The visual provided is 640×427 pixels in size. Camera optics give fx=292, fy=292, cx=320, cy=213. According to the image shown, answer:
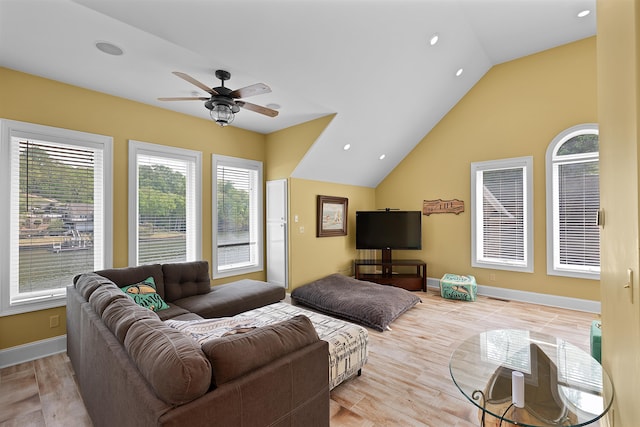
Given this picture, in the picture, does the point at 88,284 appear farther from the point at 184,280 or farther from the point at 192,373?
the point at 192,373

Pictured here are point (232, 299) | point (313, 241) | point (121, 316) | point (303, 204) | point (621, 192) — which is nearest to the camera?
point (621, 192)

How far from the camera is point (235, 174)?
16.0 ft

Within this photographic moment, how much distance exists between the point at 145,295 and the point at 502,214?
17.3ft

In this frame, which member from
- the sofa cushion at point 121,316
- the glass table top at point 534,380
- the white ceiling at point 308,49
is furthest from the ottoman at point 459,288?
the sofa cushion at point 121,316

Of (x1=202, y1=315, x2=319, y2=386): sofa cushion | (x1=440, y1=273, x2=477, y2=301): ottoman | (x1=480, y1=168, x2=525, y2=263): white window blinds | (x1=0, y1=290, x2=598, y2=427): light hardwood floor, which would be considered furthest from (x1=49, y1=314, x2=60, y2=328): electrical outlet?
(x1=480, y1=168, x2=525, y2=263): white window blinds

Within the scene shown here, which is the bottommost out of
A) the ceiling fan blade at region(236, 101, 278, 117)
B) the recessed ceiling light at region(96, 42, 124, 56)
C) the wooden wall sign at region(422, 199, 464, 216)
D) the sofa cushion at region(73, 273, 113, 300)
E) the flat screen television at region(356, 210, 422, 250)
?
the sofa cushion at region(73, 273, 113, 300)

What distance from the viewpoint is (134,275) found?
10.4ft

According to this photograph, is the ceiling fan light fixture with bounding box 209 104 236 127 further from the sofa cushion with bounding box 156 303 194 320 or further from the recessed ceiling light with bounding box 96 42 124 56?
the sofa cushion with bounding box 156 303 194 320

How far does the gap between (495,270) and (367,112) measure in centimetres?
338

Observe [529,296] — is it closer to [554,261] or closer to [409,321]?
[554,261]

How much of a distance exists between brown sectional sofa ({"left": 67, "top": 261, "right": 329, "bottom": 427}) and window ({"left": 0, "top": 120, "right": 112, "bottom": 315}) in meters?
1.61

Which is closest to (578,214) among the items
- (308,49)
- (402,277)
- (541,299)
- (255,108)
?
(541,299)

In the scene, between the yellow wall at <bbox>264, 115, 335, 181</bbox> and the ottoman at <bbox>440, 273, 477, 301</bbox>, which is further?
the ottoman at <bbox>440, 273, 477, 301</bbox>

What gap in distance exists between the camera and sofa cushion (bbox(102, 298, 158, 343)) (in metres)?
1.50
